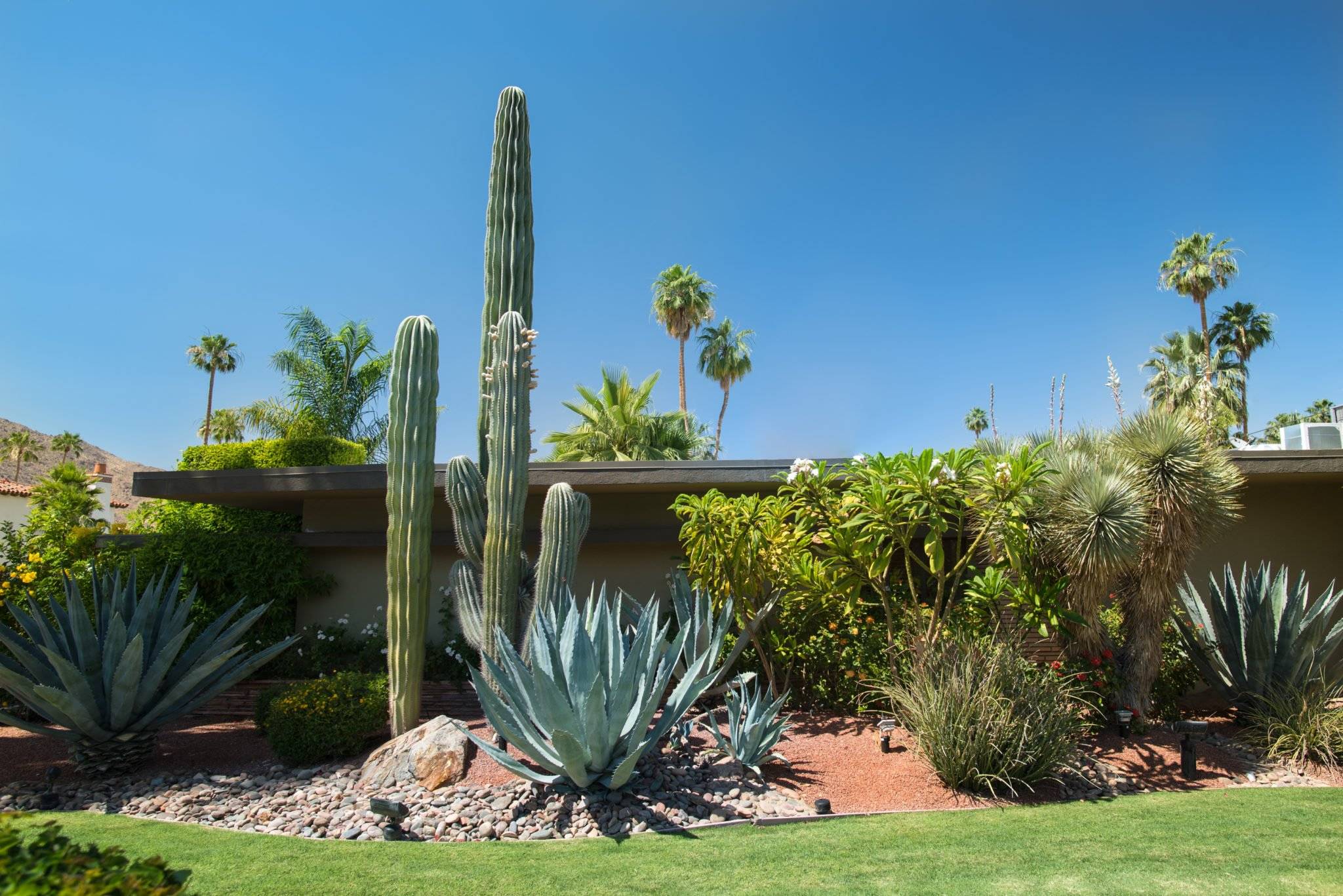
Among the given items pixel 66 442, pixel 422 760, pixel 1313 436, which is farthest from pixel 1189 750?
pixel 66 442

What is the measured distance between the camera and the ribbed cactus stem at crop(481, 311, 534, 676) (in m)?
7.36

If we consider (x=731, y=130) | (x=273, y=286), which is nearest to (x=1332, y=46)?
(x=731, y=130)

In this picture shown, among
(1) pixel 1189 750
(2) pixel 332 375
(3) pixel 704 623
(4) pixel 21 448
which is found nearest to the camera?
(1) pixel 1189 750

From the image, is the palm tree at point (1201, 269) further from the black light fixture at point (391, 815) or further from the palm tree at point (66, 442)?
the palm tree at point (66, 442)

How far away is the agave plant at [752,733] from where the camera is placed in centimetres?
626

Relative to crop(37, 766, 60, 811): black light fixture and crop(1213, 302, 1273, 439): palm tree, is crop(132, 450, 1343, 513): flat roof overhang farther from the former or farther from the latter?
crop(1213, 302, 1273, 439): palm tree

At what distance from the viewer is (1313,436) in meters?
11.1

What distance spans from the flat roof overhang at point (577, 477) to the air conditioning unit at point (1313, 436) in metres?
0.87

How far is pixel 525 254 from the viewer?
8.41 meters

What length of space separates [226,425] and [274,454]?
1048 inches

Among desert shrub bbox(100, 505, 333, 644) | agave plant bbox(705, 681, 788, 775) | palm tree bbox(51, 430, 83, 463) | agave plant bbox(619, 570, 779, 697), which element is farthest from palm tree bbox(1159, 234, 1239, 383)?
palm tree bbox(51, 430, 83, 463)

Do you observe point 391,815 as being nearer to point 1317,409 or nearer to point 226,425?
point 226,425

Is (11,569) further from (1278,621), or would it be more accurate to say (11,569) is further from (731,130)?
(1278,621)

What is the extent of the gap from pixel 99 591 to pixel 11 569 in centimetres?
362
